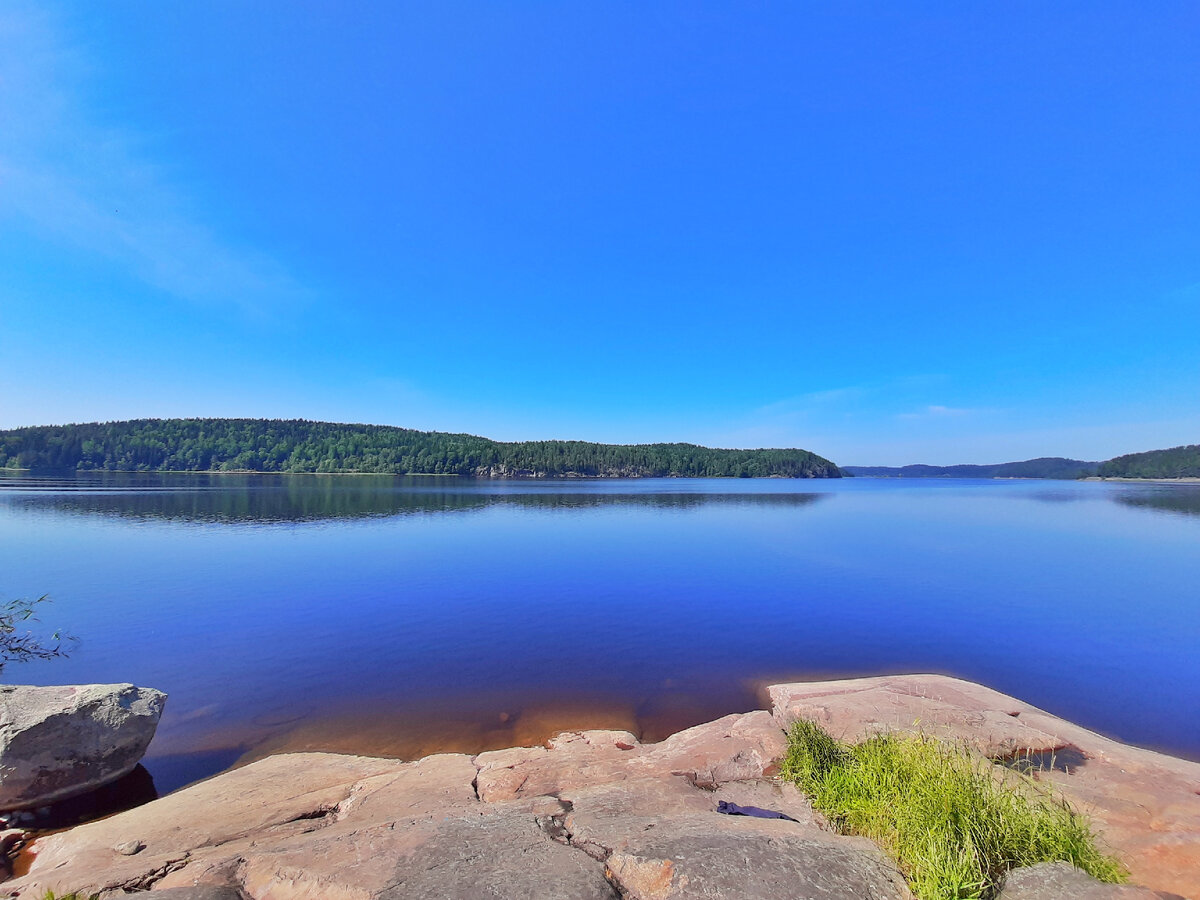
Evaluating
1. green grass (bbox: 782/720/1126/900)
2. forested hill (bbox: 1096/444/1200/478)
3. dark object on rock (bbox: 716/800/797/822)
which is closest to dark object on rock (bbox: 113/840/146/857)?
dark object on rock (bbox: 716/800/797/822)

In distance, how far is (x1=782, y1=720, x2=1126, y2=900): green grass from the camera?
14.4ft

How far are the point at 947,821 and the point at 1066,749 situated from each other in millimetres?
6117

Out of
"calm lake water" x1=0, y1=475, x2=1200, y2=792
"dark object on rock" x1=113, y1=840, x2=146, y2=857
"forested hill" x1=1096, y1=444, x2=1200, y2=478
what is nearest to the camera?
"dark object on rock" x1=113, y1=840, x2=146, y2=857

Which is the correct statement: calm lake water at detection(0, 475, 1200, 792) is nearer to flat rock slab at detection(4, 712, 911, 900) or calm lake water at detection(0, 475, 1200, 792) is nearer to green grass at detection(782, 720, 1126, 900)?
flat rock slab at detection(4, 712, 911, 900)

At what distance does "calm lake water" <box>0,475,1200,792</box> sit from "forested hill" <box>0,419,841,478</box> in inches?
5182

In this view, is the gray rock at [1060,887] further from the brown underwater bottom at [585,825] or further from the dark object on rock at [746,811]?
the dark object on rock at [746,811]

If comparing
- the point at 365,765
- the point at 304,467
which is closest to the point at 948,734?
the point at 365,765

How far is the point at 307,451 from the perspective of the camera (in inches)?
6855

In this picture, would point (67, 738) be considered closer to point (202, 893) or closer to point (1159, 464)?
point (202, 893)

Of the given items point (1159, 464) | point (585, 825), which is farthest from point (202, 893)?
point (1159, 464)

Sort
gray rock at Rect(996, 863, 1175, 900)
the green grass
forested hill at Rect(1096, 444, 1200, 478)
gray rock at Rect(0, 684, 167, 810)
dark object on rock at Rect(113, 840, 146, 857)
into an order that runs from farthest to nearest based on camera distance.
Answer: forested hill at Rect(1096, 444, 1200, 478) < gray rock at Rect(0, 684, 167, 810) < dark object on rock at Rect(113, 840, 146, 857) < the green grass < gray rock at Rect(996, 863, 1175, 900)

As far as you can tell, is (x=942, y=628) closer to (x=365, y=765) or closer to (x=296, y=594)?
(x=365, y=765)

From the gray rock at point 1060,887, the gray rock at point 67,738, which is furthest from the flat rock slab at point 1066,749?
the gray rock at point 67,738

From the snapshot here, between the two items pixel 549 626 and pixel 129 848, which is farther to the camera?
pixel 549 626
